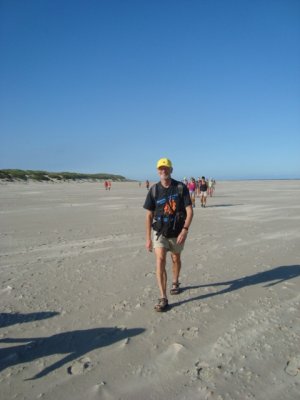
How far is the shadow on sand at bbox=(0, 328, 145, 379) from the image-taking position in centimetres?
370

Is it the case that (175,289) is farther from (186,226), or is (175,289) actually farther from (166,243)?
(186,226)

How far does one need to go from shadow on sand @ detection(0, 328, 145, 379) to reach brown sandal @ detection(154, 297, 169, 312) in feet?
1.81

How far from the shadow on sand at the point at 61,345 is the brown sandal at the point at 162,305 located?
55 cm

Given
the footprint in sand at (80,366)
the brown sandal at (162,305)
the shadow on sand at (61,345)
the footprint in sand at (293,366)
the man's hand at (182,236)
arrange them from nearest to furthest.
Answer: the footprint in sand at (293,366)
the footprint in sand at (80,366)
the shadow on sand at (61,345)
the brown sandal at (162,305)
the man's hand at (182,236)

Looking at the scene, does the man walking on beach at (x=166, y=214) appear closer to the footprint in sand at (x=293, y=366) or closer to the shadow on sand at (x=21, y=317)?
the shadow on sand at (x=21, y=317)

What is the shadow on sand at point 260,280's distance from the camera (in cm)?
566

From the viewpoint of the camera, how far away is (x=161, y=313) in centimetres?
476

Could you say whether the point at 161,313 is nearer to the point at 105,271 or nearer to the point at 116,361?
the point at 116,361

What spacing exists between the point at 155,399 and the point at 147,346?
0.86 metres

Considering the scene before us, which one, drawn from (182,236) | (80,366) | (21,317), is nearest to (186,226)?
(182,236)

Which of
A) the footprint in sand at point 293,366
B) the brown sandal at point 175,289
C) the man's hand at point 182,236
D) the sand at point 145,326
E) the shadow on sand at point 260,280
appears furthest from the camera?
the shadow on sand at point 260,280

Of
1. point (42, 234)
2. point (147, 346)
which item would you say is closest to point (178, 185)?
point (147, 346)

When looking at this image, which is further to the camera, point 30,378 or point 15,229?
point 15,229

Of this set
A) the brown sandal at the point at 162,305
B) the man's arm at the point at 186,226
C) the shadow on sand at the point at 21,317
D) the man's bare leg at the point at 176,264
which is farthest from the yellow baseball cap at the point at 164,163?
the shadow on sand at the point at 21,317
